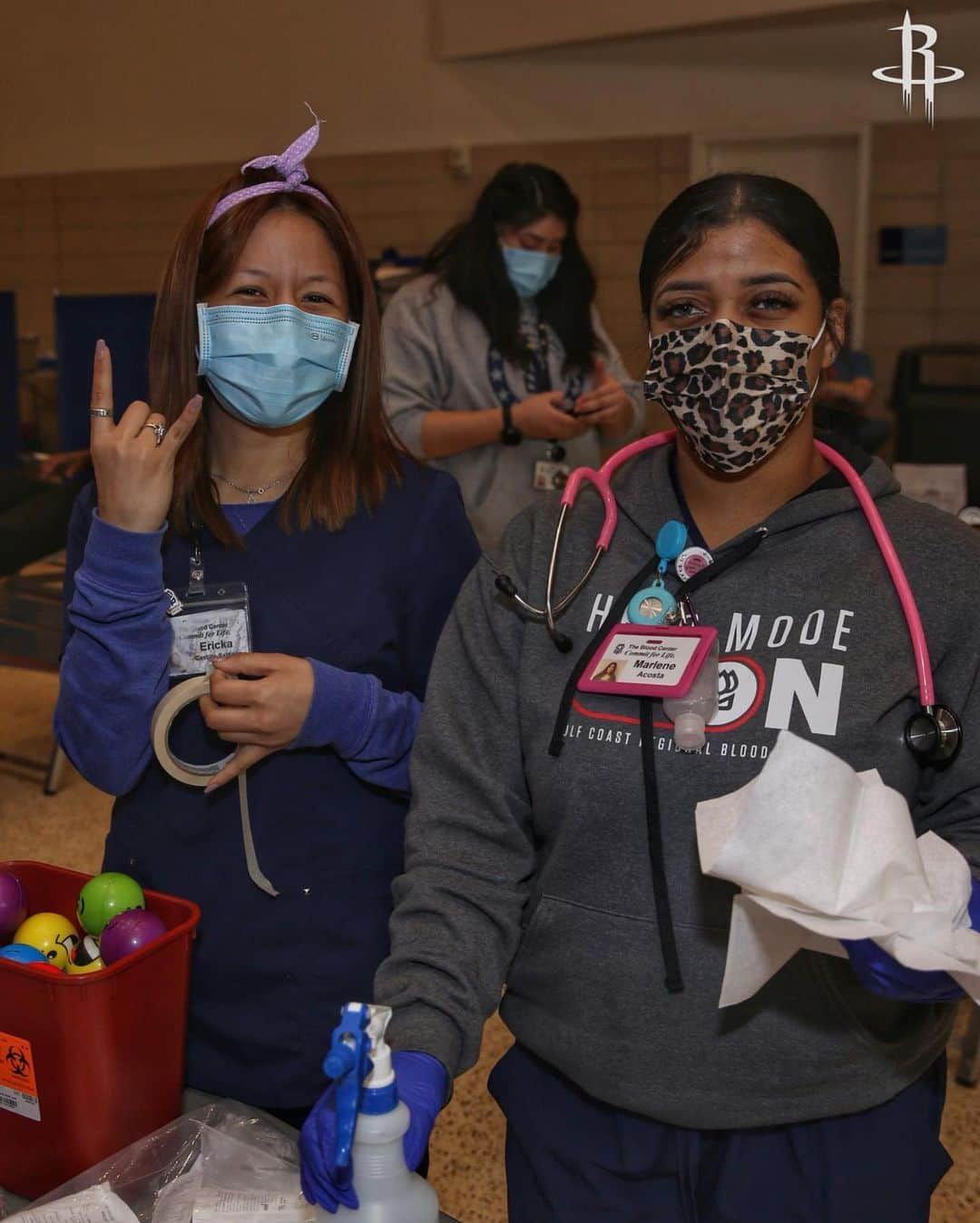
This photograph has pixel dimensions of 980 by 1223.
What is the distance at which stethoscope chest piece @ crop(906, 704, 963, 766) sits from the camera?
1158 mm

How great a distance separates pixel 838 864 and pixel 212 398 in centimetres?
104

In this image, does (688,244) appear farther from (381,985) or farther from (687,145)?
(687,145)

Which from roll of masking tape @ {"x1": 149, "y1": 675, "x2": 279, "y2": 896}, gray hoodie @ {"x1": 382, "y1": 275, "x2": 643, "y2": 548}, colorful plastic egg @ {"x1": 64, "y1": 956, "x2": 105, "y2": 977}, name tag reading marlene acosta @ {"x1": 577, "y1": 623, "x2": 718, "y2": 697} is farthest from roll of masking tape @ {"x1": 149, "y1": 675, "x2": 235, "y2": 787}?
gray hoodie @ {"x1": 382, "y1": 275, "x2": 643, "y2": 548}

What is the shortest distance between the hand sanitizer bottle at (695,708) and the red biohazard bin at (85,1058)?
508 mm

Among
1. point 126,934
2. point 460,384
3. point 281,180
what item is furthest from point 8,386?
point 126,934

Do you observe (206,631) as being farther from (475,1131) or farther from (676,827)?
(475,1131)

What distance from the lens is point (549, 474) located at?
3.11 m

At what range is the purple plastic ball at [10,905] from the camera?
133cm

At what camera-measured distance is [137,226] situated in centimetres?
838

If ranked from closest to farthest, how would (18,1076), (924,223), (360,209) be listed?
(18,1076), (924,223), (360,209)

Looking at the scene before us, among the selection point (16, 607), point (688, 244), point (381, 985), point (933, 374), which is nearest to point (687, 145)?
point (933, 374)

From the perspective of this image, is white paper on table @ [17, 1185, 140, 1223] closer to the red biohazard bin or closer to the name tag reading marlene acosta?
the red biohazard bin

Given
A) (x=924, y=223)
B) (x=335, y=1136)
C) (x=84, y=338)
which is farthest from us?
(x=924, y=223)

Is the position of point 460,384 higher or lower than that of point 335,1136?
higher
